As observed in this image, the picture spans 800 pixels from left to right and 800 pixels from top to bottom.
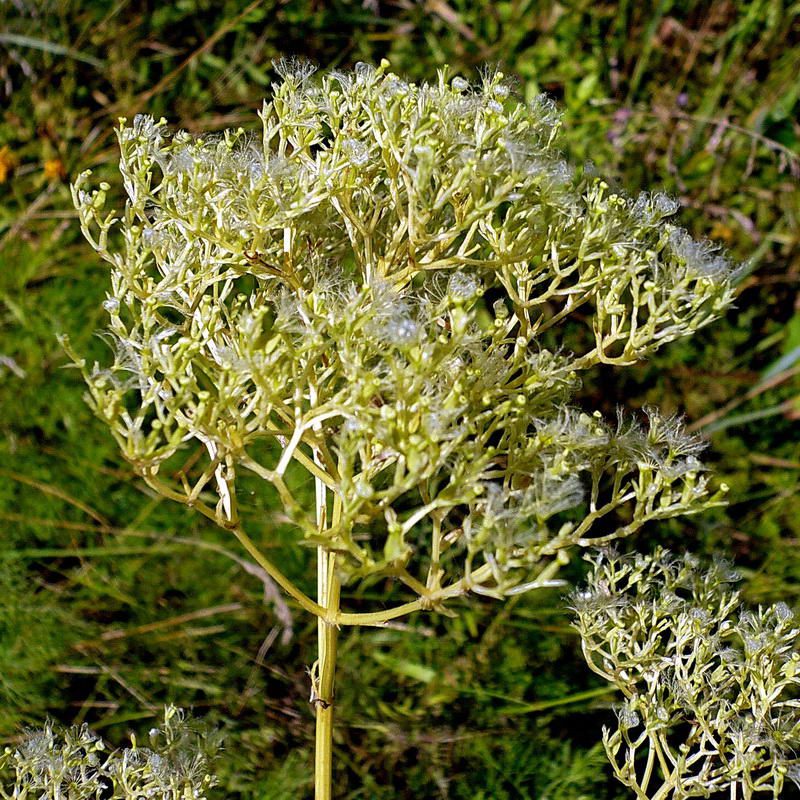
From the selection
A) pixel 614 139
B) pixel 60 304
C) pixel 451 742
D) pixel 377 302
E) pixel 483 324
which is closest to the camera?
pixel 377 302

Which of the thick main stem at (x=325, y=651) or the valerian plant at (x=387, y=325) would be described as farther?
the thick main stem at (x=325, y=651)

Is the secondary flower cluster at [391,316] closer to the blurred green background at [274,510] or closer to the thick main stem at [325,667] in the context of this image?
the thick main stem at [325,667]

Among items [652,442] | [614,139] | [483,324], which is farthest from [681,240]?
[614,139]

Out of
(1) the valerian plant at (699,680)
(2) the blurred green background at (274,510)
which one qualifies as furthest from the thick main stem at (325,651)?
(2) the blurred green background at (274,510)

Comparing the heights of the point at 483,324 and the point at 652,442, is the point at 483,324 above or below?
above

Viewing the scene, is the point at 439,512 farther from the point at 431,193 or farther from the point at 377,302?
the point at 431,193

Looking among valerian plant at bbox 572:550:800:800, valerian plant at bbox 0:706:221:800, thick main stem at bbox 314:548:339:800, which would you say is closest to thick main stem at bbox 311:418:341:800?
thick main stem at bbox 314:548:339:800

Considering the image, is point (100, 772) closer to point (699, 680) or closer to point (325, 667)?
point (325, 667)
